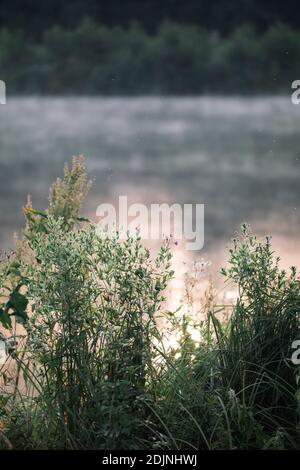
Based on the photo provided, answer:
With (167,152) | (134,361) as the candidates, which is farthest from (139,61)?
(134,361)

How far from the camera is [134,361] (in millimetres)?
1930

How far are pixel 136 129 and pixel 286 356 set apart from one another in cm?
484

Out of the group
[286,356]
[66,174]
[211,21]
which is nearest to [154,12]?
→ [211,21]

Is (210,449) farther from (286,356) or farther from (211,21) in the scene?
(211,21)

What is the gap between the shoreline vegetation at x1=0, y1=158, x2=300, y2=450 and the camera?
1854mm

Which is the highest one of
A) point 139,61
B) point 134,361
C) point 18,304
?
point 139,61

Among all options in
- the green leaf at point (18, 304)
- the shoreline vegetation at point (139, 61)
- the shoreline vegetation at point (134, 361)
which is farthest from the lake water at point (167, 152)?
the green leaf at point (18, 304)

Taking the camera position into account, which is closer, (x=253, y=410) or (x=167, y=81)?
(x=253, y=410)

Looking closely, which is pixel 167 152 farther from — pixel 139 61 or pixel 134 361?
pixel 134 361

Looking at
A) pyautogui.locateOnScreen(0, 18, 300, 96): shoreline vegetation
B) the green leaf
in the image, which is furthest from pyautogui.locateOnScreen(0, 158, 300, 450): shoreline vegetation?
pyautogui.locateOnScreen(0, 18, 300, 96): shoreline vegetation

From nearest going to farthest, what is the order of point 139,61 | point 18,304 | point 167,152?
point 18,304
point 167,152
point 139,61

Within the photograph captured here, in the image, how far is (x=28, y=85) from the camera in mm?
7176

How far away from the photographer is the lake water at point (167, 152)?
507 cm

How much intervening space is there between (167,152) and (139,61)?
1804 millimetres
